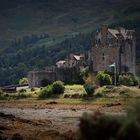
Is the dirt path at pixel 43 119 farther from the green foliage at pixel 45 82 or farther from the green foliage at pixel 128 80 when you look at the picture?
the green foliage at pixel 128 80

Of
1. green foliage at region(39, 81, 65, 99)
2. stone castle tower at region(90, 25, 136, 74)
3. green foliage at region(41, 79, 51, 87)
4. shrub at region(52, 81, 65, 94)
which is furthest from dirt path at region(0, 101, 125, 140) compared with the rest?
stone castle tower at region(90, 25, 136, 74)

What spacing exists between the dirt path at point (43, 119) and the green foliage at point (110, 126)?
19.8m

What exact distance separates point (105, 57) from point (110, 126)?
350ft

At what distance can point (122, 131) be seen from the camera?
139 ft

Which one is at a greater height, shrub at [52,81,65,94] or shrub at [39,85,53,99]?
shrub at [52,81,65,94]

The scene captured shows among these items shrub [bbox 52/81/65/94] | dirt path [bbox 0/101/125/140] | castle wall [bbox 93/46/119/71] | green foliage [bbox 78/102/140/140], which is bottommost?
dirt path [bbox 0/101/125/140]

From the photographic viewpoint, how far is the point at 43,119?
94938 mm

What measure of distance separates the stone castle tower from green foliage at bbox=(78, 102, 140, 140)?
337 feet

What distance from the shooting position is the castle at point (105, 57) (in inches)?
5910

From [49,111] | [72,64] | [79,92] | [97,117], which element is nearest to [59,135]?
[97,117]

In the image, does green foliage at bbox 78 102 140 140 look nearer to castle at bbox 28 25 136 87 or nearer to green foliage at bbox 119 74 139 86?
green foliage at bbox 119 74 139 86

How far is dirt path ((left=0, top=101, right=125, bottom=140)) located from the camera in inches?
2862

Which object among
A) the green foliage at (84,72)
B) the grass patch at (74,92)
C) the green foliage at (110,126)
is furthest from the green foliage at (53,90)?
the green foliage at (110,126)

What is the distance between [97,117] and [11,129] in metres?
36.2
